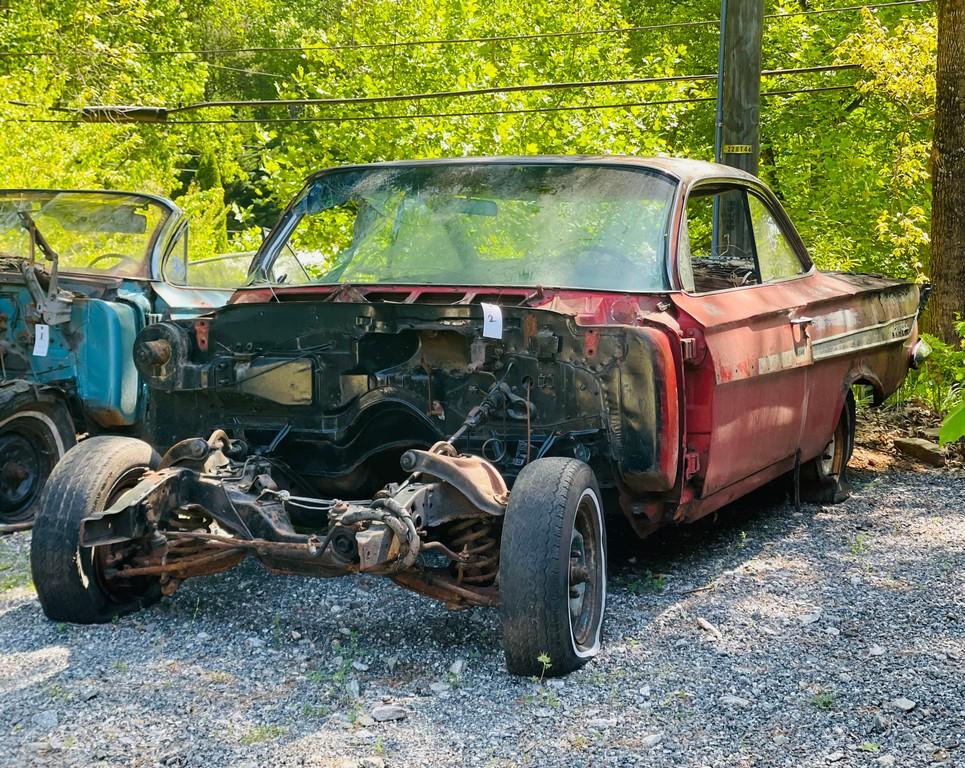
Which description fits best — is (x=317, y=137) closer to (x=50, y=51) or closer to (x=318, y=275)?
(x=318, y=275)

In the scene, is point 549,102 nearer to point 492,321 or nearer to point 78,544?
point 492,321

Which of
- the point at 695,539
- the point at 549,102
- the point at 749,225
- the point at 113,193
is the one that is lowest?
the point at 695,539

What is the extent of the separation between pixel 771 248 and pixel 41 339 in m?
4.24

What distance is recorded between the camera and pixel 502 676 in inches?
184

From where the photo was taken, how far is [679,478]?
534 centimetres

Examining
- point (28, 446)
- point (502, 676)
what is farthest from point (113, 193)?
point (502, 676)

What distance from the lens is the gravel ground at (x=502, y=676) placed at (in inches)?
159

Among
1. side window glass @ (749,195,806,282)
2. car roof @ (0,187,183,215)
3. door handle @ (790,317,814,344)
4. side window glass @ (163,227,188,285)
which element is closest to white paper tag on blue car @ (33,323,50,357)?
side window glass @ (163,227,188,285)

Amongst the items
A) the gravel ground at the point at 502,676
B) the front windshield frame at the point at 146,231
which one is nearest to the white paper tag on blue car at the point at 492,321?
the gravel ground at the point at 502,676

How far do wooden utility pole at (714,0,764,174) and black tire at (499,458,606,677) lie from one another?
6.12 meters

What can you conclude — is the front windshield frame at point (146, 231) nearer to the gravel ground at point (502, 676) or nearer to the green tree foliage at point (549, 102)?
the gravel ground at point (502, 676)

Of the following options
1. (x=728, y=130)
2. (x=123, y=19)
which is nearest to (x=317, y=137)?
(x=728, y=130)

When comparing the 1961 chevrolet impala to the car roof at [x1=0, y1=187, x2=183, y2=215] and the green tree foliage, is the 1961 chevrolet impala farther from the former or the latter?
the green tree foliage

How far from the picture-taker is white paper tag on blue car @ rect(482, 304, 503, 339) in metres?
5.12
